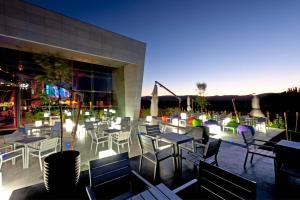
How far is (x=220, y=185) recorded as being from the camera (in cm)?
152

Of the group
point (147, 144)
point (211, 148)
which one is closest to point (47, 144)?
point (147, 144)

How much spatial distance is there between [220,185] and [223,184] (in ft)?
0.14

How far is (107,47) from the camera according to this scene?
9.98m

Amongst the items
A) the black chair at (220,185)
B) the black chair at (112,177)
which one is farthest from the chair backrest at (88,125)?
the black chair at (220,185)

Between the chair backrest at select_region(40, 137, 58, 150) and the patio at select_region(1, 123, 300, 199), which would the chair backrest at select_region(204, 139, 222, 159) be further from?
the chair backrest at select_region(40, 137, 58, 150)

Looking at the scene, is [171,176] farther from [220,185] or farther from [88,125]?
A: [88,125]

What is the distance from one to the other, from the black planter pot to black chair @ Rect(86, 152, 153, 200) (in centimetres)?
51

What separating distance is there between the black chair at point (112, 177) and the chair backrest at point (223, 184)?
795 mm

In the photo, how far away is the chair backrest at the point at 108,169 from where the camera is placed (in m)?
1.84

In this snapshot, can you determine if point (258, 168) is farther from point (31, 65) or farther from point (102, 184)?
point (31, 65)

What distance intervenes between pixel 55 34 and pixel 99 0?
13.6 feet

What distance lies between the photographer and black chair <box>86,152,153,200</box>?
1856 mm

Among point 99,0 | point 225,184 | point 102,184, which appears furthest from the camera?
point 99,0

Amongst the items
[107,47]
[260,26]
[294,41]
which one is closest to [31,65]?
[107,47]
